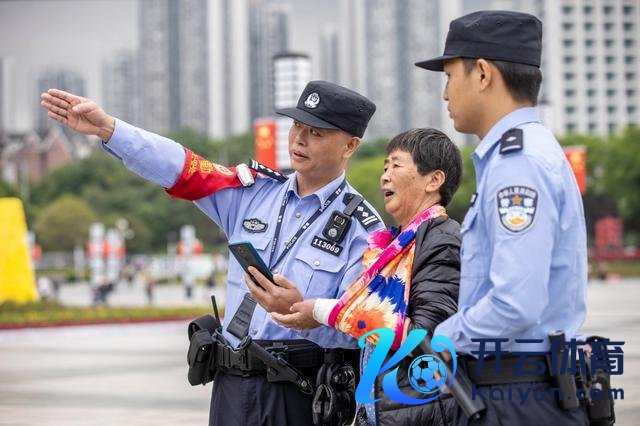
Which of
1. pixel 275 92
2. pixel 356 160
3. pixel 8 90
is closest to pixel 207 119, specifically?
pixel 356 160

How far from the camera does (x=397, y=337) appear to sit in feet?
9.96

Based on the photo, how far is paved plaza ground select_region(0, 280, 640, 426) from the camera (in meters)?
8.77

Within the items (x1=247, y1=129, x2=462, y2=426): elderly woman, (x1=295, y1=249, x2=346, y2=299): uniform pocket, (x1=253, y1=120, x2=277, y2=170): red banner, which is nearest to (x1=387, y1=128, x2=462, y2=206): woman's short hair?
(x1=247, y1=129, x2=462, y2=426): elderly woman

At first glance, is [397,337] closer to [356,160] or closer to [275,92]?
[275,92]

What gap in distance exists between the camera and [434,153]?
11.3 feet

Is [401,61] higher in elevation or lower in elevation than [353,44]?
lower

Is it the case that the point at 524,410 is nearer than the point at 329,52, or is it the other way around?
the point at 524,410

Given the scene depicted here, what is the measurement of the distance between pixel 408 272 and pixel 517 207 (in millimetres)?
730

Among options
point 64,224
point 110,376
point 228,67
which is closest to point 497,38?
point 110,376

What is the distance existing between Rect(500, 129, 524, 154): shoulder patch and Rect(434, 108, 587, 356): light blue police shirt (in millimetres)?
11

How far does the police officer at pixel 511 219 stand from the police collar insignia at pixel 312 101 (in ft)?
3.08

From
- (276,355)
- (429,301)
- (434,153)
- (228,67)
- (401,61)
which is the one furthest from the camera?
(401,61)

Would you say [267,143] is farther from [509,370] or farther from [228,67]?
[228,67]

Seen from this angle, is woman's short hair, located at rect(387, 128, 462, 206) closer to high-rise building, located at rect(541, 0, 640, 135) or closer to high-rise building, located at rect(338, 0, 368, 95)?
high-rise building, located at rect(541, 0, 640, 135)
